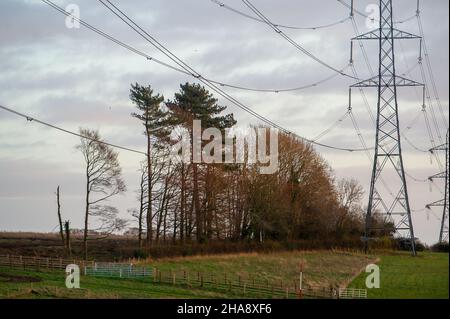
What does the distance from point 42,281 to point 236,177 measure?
31.6m

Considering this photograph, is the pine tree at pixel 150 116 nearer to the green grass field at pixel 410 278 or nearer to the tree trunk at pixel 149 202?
the tree trunk at pixel 149 202

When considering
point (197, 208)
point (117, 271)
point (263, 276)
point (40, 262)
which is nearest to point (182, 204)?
point (197, 208)

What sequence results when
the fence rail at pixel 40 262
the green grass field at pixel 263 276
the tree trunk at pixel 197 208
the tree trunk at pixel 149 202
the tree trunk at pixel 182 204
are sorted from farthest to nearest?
the tree trunk at pixel 197 208 < the tree trunk at pixel 182 204 < the tree trunk at pixel 149 202 < the fence rail at pixel 40 262 < the green grass field at pixel 263 276

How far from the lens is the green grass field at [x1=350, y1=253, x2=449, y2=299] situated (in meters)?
32.4

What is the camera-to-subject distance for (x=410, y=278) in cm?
3869

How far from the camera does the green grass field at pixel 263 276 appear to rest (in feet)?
105

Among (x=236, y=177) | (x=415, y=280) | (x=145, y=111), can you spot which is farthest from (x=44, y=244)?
(x=415, y=280)

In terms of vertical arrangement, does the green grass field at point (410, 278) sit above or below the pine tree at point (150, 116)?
below

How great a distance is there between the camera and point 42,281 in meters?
37.2

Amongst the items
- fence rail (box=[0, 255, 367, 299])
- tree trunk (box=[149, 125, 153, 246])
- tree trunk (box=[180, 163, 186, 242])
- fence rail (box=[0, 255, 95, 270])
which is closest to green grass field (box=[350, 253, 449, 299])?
fence rail (box=[0, 255, 367, 299])

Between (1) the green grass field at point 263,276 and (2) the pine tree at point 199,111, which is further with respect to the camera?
(2) the pine tree at point 199,111

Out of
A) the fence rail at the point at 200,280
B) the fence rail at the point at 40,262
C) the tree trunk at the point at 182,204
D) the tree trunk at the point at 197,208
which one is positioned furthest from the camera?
the tree trunk at the point at 197,208

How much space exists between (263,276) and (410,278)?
8402 mm

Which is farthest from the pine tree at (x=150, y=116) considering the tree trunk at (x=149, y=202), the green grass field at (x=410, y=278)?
the green grass field at (x=410, y=278)
